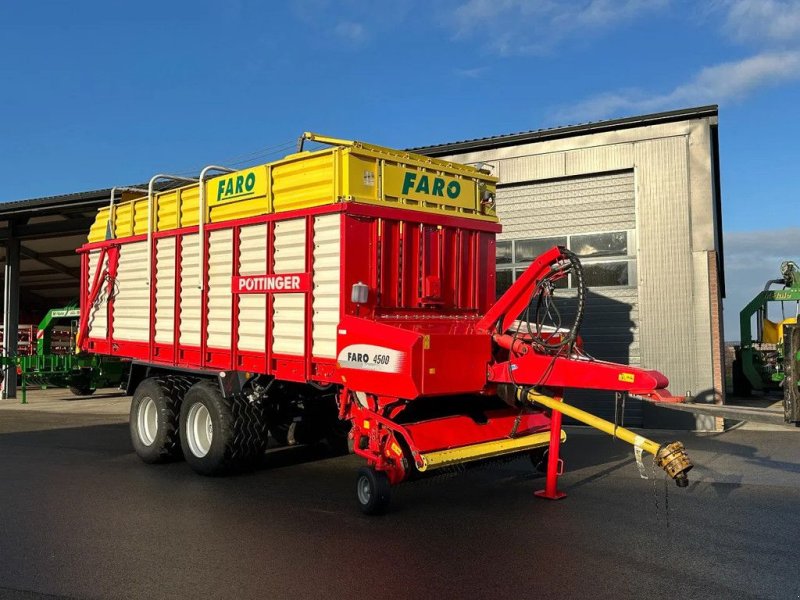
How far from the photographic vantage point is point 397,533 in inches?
238

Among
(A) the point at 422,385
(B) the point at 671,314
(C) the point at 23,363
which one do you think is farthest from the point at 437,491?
(C) the point at 23,363

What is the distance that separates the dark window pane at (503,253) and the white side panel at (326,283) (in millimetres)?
7972

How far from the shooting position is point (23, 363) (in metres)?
18.9

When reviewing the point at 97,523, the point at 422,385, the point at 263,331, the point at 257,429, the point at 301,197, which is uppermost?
the point at 301,197

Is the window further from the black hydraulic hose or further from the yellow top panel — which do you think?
the black hydraulic hose

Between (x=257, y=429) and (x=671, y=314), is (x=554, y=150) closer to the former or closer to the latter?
(x=671, y=314)

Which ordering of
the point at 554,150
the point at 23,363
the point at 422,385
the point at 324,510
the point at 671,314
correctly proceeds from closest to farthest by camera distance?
the point at 422,385, the point at 324,510, the point at 671,314, the point at 554,150, the point at 23,363

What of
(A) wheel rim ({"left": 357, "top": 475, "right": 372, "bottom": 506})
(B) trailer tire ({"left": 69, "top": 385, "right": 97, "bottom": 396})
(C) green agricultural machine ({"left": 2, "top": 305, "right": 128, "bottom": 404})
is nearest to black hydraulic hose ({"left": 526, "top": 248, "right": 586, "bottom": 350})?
(A) wheel rim ({"left": 357, "top": 475, "right": 372, "bottom": 506})

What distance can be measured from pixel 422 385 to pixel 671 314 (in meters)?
7.96

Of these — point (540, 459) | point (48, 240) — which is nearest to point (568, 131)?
point (540, 459)

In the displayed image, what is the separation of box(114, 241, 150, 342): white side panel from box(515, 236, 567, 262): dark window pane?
7618 mm

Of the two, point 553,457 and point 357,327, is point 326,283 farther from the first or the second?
point 553,457

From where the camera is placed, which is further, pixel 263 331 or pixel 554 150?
pixel 554 150

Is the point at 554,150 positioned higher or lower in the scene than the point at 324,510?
higher
